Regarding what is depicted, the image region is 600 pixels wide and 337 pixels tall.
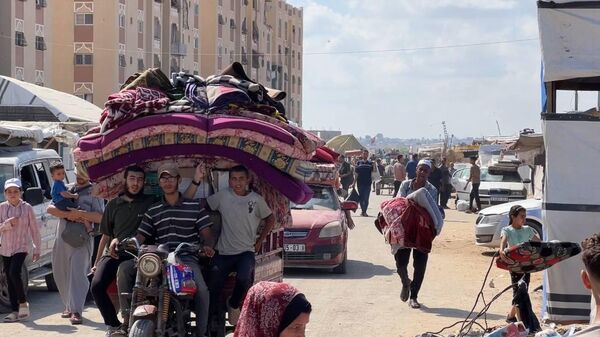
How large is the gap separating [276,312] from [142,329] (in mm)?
3531

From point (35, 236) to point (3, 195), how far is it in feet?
4.52

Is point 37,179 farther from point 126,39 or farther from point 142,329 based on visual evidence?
point 126,39

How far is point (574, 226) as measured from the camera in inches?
446

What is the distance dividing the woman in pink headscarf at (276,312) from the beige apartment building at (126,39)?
5009cm

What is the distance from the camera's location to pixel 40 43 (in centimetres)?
5672

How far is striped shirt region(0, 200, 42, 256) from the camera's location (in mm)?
12859

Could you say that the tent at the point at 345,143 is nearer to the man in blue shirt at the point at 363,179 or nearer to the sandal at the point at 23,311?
the man in blue shirt at the point at 363,179

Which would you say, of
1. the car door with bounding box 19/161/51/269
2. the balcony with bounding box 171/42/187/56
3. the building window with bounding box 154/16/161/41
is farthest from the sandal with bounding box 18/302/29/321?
the balcony with bounding box 171/42/187/56

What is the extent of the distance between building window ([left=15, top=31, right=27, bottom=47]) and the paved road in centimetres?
3486

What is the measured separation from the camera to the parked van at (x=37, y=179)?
47.4 feet

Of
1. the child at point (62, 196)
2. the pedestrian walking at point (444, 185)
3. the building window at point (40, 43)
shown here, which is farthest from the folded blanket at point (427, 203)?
the building window at point (40, 43)

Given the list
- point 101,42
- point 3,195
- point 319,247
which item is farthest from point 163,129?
point 101,42

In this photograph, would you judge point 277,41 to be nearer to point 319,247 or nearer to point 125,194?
point 319,247

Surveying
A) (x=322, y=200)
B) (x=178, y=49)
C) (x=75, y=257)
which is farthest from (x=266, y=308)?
(x=178, y=49)
